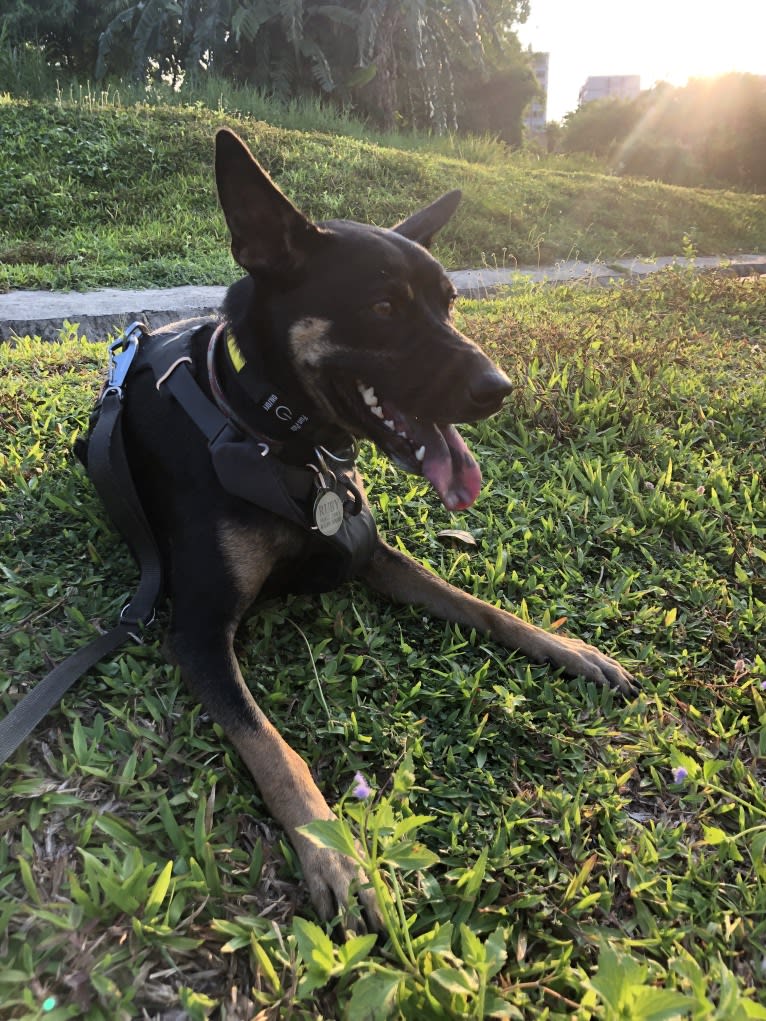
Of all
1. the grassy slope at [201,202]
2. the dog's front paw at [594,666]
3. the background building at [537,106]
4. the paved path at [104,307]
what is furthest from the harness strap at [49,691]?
the background building at [537,106]

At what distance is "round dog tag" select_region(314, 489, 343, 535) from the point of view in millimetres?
2305

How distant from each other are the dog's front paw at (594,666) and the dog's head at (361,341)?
2.01 ft

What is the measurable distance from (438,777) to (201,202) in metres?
8.90

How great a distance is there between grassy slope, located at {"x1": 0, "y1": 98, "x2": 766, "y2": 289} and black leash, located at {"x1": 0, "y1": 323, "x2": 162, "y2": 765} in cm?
461

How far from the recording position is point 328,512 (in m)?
2.34

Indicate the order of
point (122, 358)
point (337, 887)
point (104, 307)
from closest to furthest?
point (337, 887) → point (122, 358) → point (104, 307)

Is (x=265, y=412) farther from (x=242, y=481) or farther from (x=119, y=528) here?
(x=119, y=528)

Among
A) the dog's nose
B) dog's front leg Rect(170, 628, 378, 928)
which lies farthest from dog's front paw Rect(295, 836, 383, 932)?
the dog's nose

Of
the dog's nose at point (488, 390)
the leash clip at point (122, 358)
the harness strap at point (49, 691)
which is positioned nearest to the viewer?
the harness strap at point (49, 691)

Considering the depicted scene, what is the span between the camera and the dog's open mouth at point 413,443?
89.2 inches

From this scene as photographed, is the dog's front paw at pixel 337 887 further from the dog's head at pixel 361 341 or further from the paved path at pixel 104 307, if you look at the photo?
the paved path at pixel 104 307

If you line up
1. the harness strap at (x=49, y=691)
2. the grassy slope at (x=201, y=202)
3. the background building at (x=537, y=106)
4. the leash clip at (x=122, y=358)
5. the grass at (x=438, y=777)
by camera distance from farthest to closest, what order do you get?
the background building at (x=537, y=106), the grassy slope at (x=201, y=202), the leash clip at (x=122, y=358), the harness strap at (x=49, y=691), the grass at (x=438, y=777)

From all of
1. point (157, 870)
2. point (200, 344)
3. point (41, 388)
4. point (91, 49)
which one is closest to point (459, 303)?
point (41, 388)

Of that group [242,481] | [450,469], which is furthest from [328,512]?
[450,469]
